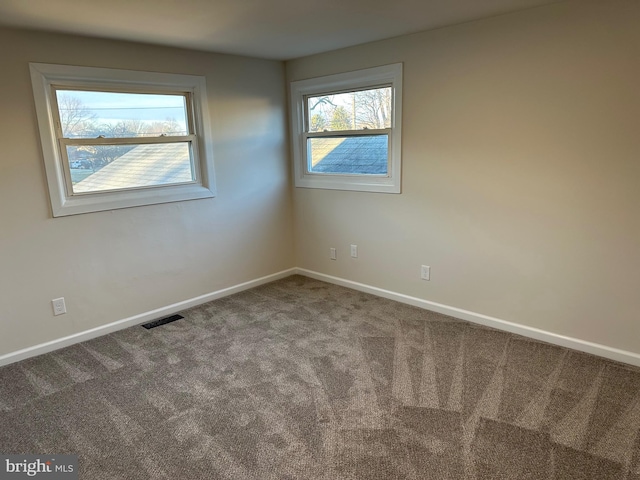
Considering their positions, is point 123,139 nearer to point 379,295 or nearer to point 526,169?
point 379,295

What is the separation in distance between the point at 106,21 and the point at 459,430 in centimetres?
316

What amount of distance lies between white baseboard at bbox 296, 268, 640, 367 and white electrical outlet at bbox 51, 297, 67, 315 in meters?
2.45

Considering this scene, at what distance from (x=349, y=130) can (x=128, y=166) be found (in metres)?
1.99

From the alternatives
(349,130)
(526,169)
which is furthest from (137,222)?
(526,169)

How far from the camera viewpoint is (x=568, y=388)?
2438 mm

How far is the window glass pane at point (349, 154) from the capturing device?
3.78 metres

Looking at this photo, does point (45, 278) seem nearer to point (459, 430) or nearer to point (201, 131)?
point (201, 131)

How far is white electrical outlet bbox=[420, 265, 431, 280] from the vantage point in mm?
3580

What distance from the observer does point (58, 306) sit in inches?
123

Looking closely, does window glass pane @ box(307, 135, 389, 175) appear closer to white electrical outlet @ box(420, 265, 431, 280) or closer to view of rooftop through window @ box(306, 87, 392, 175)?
view of rooftop through window @ box(306, 87, 392, 175)

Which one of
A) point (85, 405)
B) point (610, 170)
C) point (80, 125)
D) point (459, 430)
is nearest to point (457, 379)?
point (459, 430)

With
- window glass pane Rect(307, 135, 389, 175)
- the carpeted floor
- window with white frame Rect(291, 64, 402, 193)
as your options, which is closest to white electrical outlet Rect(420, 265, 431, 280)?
the carpeted floor

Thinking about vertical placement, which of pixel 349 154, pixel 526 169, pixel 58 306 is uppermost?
pixel 349 154
